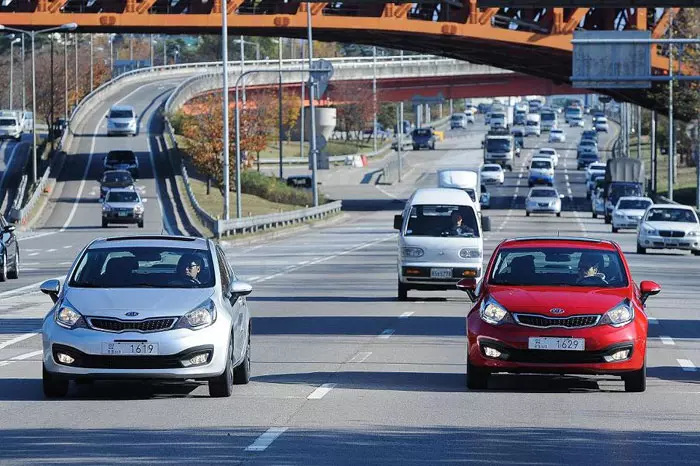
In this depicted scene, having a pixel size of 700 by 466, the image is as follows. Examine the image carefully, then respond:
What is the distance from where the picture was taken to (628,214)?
6366 cm

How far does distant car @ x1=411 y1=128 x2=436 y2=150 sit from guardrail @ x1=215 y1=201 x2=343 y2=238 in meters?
72.2

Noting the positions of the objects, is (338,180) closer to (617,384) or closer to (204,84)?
(204,84)

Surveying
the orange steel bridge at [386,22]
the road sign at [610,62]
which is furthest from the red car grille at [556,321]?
the orange steel bridge at [386,22]

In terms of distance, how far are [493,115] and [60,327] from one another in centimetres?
17228

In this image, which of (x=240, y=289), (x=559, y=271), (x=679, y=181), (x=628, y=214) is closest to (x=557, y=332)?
(x=559, y=271)

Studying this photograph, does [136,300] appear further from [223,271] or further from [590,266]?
[590,266]

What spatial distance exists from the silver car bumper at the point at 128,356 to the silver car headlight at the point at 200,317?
0.08 metres

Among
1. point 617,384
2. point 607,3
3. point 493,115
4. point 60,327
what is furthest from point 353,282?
point 493,115

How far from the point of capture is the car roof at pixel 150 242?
15234mm

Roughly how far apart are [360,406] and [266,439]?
2.22 m

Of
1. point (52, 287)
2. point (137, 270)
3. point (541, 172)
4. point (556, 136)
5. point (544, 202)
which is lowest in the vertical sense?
point (544, 202)

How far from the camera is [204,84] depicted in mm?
127062

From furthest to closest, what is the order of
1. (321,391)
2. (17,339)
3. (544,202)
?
1. (544,202)
2. (17,339)
3. (321,391)

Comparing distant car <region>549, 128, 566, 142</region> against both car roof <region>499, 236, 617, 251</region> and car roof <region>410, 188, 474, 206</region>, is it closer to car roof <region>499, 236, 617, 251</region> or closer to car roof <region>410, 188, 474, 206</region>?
car roof <region>410, 188, 474, 206</region>
